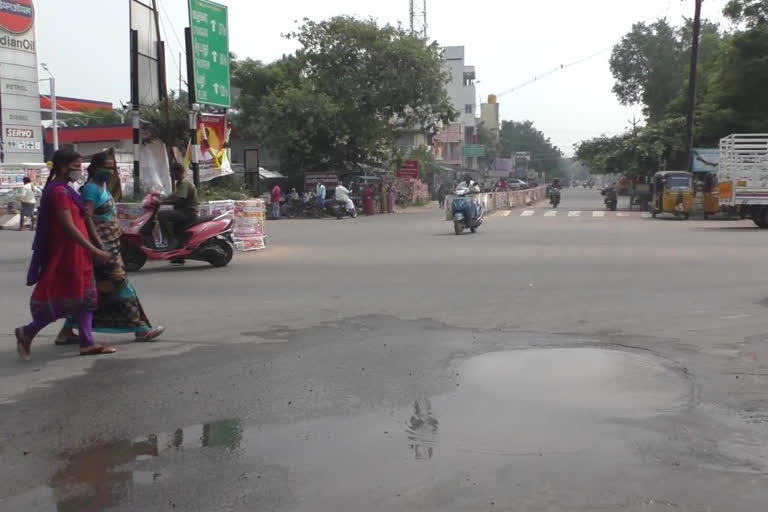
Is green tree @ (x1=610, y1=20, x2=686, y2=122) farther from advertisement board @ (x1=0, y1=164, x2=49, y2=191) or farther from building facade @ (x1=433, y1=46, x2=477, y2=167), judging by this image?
advertisement board @ (x1=0, y1=164, x2=49, y2=191)

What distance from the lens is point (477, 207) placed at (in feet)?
72.8

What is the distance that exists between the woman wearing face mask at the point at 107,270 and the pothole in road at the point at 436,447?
2.54 m

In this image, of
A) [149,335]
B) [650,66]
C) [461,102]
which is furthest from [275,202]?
[461,102]

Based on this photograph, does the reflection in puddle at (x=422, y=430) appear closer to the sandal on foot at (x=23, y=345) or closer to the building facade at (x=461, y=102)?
the sandal on foot at (x=23, y=345)

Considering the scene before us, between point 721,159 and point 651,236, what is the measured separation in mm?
7277

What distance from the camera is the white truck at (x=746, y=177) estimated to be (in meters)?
23.8

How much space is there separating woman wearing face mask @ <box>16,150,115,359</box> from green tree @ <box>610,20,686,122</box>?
204ft

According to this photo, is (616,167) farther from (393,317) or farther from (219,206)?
(393,317)

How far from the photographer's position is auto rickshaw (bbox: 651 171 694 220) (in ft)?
96.5

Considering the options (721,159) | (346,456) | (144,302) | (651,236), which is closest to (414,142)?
(721,159)

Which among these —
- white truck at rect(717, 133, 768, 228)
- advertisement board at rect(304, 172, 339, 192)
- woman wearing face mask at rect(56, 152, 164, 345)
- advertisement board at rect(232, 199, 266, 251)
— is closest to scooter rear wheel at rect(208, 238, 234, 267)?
advertisement board at rect(232, 199, 266, 251)

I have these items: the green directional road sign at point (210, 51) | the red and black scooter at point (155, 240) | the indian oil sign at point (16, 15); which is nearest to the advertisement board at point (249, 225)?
the green directional road sign at point (210, 51)

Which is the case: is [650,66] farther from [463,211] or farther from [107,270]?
[107,270]

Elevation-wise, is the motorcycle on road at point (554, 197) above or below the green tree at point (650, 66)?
below
